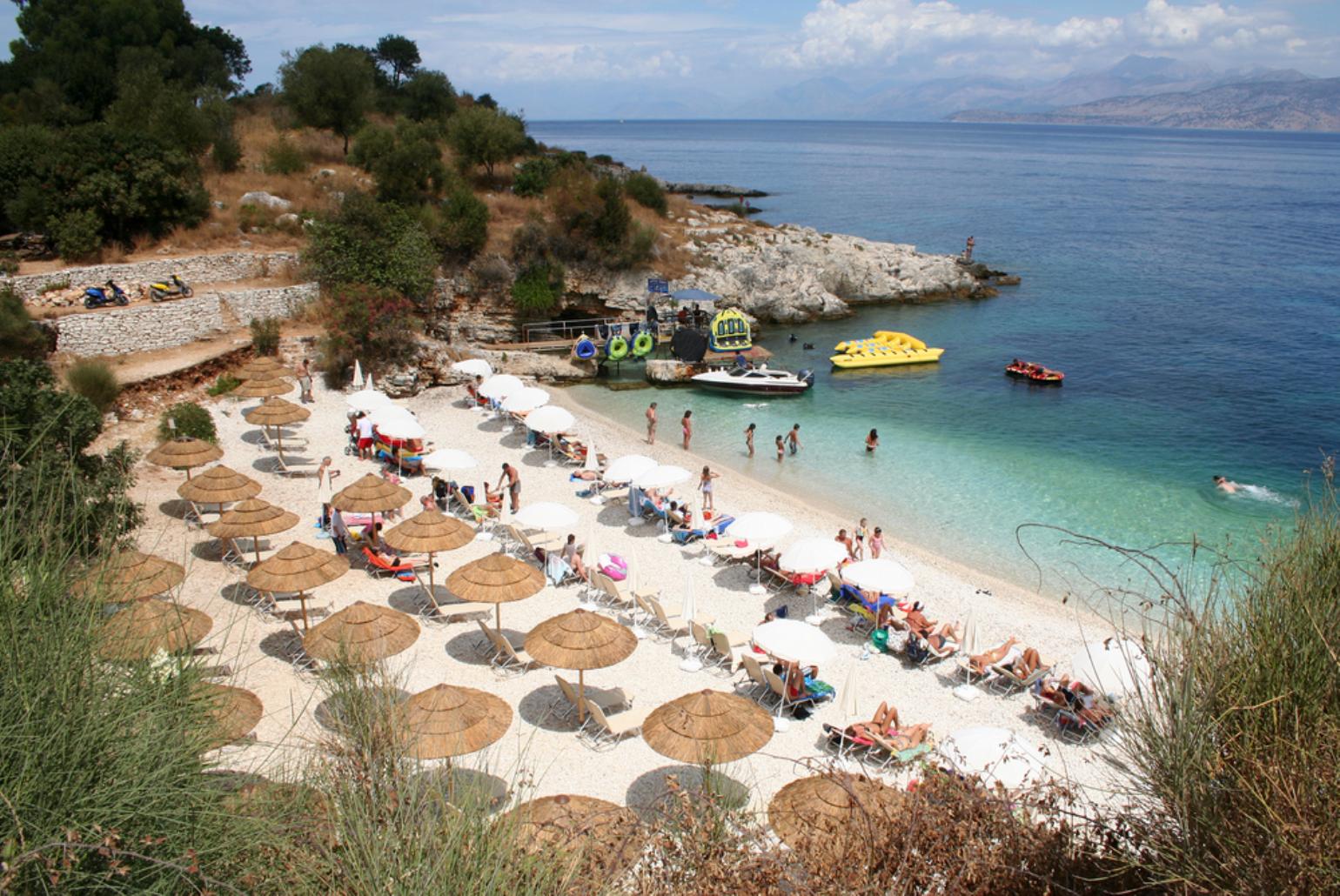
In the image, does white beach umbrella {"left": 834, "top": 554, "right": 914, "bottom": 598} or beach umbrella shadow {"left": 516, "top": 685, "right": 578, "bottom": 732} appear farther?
white beach umbrella {"left": 834, "top": 554, "right": 914, "bottom": 598}

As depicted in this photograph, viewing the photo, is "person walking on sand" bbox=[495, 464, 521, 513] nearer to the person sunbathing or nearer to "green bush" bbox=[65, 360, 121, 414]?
the person sunbathing

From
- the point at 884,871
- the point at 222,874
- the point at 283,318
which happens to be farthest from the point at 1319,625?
the point at 283,318

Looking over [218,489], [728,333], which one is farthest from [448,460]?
[728,333]

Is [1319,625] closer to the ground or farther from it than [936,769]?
farther from it

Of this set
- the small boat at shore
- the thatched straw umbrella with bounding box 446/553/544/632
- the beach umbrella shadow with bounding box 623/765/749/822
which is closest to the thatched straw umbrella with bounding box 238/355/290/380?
the thatched straw umbrella with bounding box 446/553/544/632

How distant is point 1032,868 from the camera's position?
6664mm

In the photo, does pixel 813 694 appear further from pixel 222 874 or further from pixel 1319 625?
pixel 222 874

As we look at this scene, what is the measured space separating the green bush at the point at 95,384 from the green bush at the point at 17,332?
1919 millimetres

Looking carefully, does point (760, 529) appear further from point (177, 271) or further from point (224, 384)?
point (177, 271)

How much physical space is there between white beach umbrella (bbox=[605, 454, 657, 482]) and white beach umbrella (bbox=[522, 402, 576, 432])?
3204mm

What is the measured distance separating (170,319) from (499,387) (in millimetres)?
11532

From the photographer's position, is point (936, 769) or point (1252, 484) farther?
point (1252, 484)

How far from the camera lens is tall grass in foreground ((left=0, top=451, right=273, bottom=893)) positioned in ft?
14.6

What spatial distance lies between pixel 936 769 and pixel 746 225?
4742 centimetres
